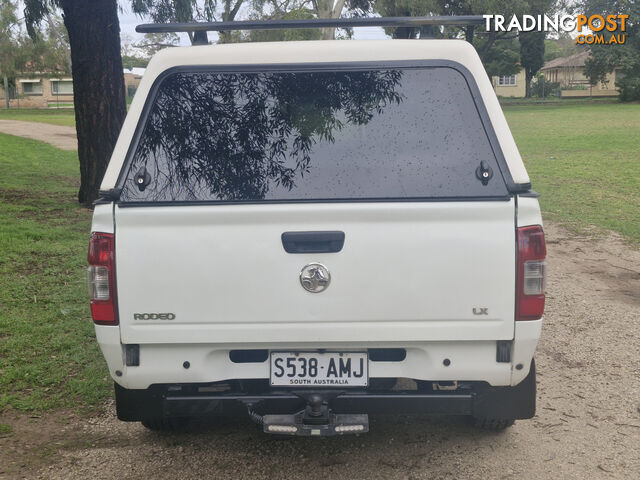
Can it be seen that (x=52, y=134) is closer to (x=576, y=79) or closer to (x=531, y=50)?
(x=531, y=50)

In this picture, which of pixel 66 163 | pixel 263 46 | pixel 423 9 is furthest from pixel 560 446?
pixel 423 9

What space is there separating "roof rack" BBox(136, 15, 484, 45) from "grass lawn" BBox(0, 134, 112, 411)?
92.8 inches

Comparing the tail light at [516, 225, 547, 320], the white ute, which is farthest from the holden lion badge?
the tail light at [516, 225, 547, 320]

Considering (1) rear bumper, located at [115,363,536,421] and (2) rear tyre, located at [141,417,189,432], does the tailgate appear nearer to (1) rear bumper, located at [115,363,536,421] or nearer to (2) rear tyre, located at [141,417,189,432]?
(1) rear bumper, located at [115,363,536,421]

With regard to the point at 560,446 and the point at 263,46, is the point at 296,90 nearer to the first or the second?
the point at 263,46

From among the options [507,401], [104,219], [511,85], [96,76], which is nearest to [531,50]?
[511,85]

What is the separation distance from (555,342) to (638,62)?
5905cm

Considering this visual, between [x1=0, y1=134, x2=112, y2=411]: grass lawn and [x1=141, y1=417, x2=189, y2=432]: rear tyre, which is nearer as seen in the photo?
[x1=141, y1=417, x2=189, y2=432]: rear tyre

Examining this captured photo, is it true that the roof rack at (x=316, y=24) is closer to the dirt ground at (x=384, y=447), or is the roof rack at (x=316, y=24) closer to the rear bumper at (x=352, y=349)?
the rear bumper at (x=352, y=349)

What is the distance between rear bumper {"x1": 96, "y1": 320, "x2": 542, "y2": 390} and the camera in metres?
3.46

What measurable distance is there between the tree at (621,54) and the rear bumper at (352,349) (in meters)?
58.6

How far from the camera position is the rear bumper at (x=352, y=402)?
352 cm

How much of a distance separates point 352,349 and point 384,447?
92 cm

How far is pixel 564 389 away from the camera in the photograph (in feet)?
16.6
